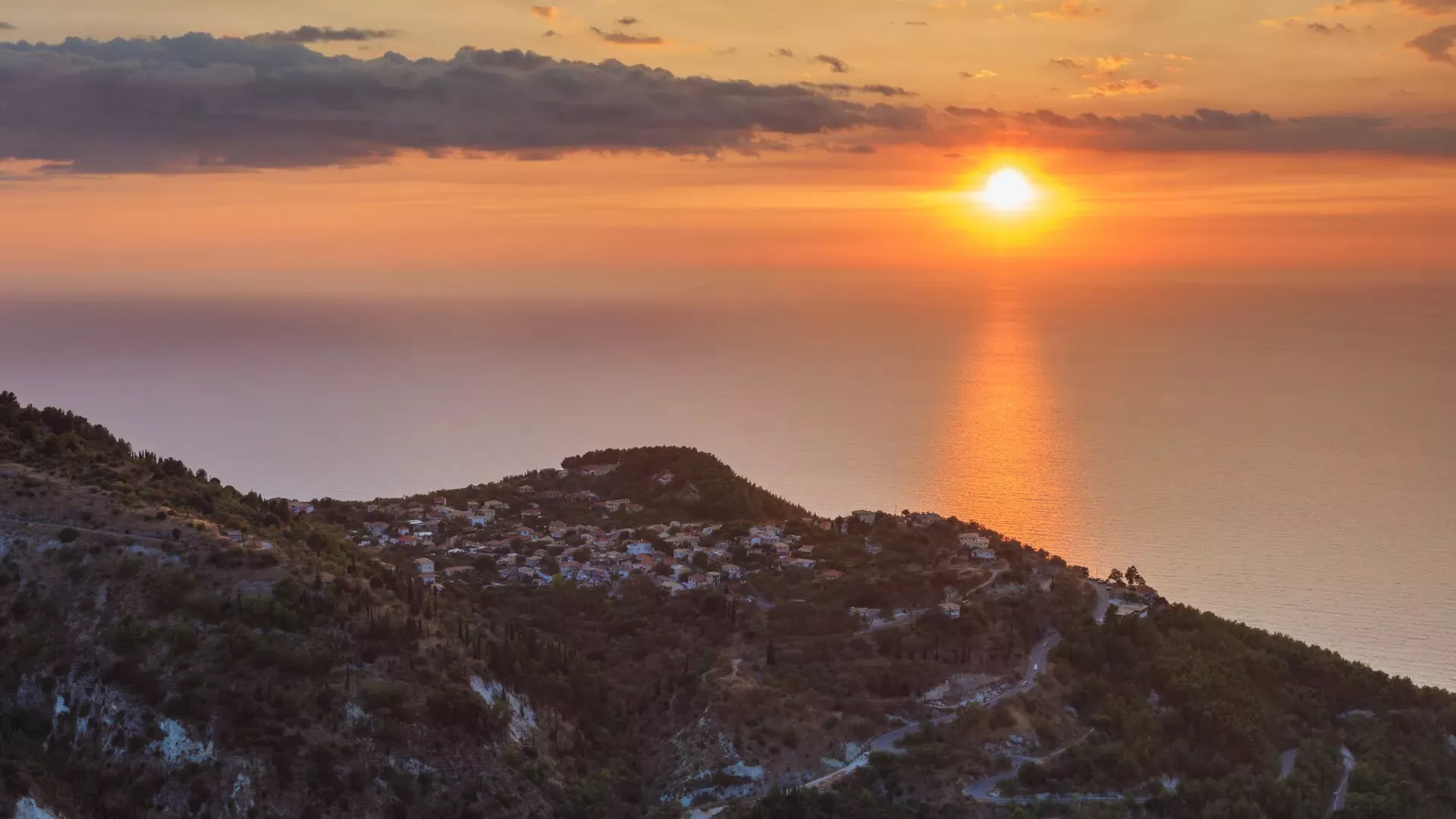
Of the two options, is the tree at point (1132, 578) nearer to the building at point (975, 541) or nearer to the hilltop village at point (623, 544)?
the hilltop village at point (623, 544)

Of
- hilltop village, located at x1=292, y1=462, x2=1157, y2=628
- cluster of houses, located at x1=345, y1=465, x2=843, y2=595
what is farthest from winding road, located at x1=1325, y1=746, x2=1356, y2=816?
cluster of houses, located at x1=345, y1=465, x2=843, y2=595

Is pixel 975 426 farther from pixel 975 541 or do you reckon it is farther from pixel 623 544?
pixel 623 544

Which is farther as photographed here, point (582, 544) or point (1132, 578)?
point (582, 544)

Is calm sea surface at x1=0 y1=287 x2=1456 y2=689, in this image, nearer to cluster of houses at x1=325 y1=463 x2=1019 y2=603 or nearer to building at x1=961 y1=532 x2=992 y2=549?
building at x1=961 y1=532 x2=992 y2=549

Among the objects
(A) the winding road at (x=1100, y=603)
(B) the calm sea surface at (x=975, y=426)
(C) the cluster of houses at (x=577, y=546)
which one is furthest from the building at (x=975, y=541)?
(B) the calm sea surface at (x=975, y=426)

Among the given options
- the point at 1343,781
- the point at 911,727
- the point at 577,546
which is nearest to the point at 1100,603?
the point at 1343,781

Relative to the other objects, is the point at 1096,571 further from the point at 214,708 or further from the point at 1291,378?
the point at 1291,378
